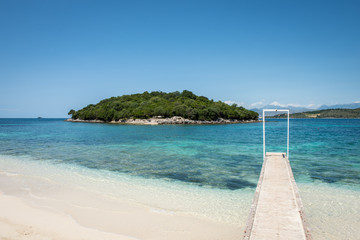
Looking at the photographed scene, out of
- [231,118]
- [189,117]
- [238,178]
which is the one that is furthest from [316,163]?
[231,118]

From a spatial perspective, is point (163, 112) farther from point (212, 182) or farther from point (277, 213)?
point (277, 213)

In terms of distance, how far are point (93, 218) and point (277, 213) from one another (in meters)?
5.05

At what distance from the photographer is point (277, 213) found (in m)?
5.64

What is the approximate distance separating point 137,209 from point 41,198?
12.3ft

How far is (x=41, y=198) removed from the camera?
843 cm

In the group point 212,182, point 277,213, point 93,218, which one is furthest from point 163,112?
point 277,213

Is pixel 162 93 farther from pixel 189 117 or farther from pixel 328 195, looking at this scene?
pixel 328 195

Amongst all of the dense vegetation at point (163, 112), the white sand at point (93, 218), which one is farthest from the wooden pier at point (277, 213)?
the dense vegetation at point (163, 112)

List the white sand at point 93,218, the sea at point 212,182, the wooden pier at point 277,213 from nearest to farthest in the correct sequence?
the wooden pier at point 277,213 < the white sand at point 93,218 < the sea at point 212,182

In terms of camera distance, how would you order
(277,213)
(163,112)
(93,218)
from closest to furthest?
(277,213) → (93,218) → (163,112)

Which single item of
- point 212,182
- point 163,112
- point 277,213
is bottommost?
point 212,182

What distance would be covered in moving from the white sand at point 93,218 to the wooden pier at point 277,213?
2.76 ft

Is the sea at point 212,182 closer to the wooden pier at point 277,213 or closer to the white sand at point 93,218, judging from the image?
the white sand at point 93,218

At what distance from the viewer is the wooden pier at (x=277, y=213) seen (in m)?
4.69
